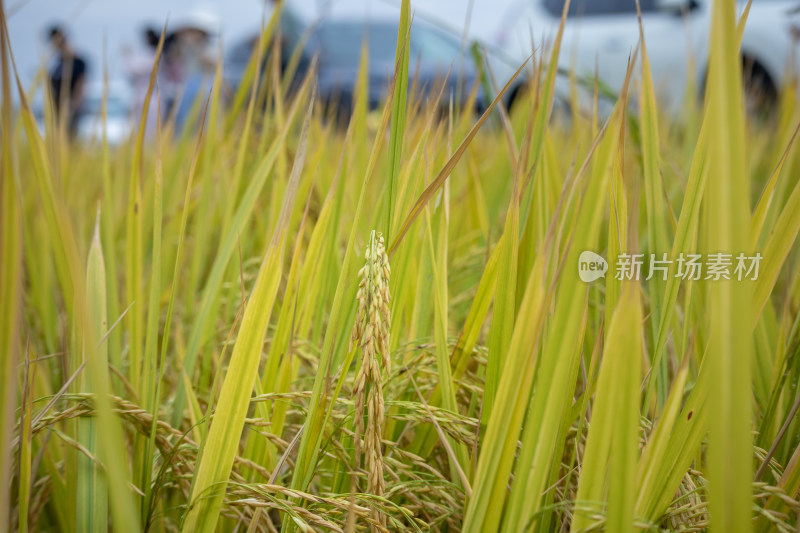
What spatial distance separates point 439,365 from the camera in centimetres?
47

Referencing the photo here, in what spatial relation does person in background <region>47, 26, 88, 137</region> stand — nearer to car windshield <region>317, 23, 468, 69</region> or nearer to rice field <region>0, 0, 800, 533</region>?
rice field <region>0, 0, 800, 533</region>

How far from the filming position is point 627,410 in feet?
1.06

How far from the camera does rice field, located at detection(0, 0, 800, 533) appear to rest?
27 cm

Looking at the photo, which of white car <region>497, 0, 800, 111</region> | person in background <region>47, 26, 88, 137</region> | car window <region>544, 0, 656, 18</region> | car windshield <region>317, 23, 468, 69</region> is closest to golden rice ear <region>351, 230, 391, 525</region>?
person in background <region>47, 26, 88, 137</region>

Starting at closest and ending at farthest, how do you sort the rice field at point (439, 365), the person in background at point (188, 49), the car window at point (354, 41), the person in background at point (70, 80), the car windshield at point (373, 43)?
1. the rice field at point (439, 365)
2. the person in background at point (70, 80)
3. the person in background at point (188, 49)
4. the car windshield at point (373, 43)
5. the car window at point (354, 41)

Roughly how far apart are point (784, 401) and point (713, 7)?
0.44 metres

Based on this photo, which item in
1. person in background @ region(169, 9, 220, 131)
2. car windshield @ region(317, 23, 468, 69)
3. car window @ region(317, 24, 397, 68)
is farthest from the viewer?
car window @ region(317, 24, 397, 68)

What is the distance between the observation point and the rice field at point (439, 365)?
0.27 metres

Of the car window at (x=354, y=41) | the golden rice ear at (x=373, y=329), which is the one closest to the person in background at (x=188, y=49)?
the car window at (x=354, y=41)

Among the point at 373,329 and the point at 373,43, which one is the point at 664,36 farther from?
the point at 373,329

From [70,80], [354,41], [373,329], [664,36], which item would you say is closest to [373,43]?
[354,41]

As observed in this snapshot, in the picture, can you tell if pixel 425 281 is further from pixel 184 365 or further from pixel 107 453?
pixel 107 453

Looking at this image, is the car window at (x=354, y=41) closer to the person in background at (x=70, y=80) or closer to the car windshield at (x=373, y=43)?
the car windshield at (x=373, y=43)

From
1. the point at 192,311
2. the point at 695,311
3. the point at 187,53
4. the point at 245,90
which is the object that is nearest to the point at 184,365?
the point at 192,311
